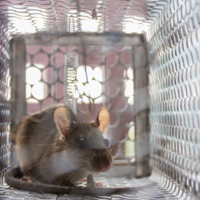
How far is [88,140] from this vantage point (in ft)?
2.65

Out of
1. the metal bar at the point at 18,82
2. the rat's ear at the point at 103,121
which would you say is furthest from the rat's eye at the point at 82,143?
the metal bar at the point at 18,82

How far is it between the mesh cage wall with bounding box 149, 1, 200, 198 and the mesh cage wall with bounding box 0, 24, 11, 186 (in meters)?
0.64

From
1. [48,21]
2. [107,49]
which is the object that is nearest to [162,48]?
[107,49]

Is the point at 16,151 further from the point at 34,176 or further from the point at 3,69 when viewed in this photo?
the point at 3,69

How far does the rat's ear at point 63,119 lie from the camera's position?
812mm

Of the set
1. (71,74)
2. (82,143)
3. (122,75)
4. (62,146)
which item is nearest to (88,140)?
(82,143)

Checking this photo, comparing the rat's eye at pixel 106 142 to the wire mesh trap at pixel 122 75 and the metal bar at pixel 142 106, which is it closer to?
the wire mesh trap at pixel 122 75

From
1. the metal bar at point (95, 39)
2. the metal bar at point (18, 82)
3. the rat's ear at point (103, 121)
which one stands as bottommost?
the rat's ear at point (103, 121)

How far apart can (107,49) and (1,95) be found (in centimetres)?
52

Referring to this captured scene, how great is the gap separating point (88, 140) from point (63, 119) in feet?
0.40

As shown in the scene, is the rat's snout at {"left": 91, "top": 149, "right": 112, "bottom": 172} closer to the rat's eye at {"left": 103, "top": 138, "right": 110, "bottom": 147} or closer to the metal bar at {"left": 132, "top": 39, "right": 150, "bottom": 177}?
the rat's eye at {"left": 103, "top": 138, "right": 110, "bottom": 147}

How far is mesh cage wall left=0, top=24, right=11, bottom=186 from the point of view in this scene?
37.0 inches

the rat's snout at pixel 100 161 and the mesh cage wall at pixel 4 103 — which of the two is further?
the mesh cage wall at pixel 4 103

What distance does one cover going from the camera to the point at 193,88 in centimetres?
59
